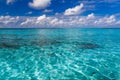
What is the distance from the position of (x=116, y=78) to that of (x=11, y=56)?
32.0 feet

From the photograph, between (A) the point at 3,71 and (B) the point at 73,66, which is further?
(B) the point at 73,66

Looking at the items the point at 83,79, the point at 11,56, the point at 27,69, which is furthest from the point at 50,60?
the point at 83,79

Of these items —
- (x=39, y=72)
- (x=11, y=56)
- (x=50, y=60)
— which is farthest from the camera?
(x=11, y=56)

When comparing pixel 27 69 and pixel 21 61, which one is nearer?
pixel 27 69

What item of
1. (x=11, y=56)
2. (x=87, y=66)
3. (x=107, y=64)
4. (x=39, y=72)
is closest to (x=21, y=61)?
(x=11, y=56)

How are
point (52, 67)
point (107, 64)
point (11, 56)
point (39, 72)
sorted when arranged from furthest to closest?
point (11, 56)
point (107, 64)
point (52, 67)
point (39, 72)

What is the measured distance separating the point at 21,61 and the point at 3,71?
2683 millimetres

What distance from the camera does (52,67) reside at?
40.4 ft

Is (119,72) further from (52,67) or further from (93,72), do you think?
(52,67)

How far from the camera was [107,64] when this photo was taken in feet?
43.4

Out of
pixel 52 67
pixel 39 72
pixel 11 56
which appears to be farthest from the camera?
pixel 11 56

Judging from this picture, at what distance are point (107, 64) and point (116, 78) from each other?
3294 mm

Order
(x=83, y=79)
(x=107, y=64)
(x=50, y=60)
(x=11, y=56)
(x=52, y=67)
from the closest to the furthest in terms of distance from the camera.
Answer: (x=83, y=79) < (x=52, y=67) < (x=107, y=64) < (x=50, y=60) < (x=11, y=56)

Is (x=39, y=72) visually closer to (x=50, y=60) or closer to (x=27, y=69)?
(x=27, y=69)
